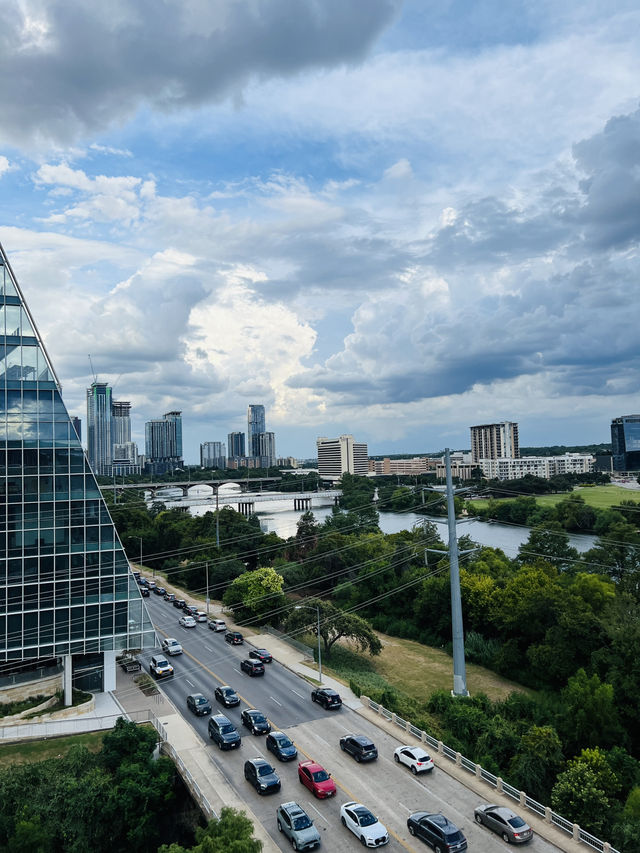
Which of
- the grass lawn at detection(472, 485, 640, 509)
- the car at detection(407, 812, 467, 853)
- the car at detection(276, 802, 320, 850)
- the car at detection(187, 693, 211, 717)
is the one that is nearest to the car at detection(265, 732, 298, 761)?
the car at detection(276, 802, 320, 850)

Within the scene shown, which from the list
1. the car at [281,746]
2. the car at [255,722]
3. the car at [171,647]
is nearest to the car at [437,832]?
the car at [281,746]

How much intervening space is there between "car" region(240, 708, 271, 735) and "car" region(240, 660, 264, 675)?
8404 millimetres

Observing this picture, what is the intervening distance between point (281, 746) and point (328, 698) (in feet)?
23.5

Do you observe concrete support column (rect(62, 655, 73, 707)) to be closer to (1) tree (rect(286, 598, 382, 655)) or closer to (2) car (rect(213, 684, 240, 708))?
(2) car (rect(213, 684, 240, 708))

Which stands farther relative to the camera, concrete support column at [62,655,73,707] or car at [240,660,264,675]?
car at [240,660,264,675]

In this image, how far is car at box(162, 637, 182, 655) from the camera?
51.1 m

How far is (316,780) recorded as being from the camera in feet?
92.3

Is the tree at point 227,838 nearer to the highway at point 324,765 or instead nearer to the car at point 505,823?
the highway at point 324,765

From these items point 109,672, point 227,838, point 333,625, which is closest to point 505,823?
point 227,838

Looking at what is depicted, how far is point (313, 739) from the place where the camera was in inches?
1352

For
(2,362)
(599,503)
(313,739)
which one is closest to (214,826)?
(313,739)

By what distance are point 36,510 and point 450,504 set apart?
28.2 meters

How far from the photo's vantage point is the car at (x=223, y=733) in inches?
1302

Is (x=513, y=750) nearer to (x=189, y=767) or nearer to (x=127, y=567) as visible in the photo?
(x=189, y=767)
